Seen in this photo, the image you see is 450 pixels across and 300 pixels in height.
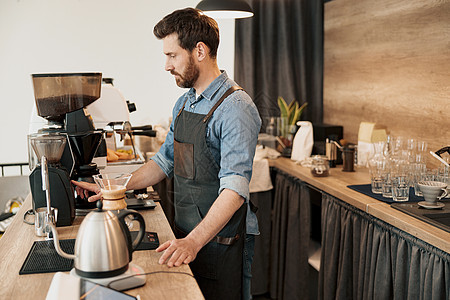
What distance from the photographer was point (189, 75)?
75.4 inches

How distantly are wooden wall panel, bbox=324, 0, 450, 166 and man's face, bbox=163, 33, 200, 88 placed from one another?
4.69 feet

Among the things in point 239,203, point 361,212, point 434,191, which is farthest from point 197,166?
point 434,191

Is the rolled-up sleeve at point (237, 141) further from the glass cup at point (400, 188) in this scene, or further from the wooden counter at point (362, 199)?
the glass cup at point (400, 188)

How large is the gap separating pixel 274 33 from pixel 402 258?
7.84 ft

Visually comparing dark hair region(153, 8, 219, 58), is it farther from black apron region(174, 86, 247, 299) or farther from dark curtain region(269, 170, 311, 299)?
dark curtain region(269, 170, 311, 299)

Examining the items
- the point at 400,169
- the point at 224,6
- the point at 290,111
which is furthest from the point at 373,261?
the point at 290,111

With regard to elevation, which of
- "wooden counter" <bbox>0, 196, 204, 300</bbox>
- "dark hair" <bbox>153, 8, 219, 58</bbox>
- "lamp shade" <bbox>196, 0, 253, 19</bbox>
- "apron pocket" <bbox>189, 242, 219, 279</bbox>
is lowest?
"apron pocket" <bbox>189, 242, 219, 279</bbox>

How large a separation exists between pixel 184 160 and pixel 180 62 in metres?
0.40

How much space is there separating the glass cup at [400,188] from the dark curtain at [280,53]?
1.74m

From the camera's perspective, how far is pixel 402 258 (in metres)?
1.98

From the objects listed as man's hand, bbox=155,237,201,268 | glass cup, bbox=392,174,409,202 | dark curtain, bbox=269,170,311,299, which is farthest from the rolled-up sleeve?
dark curtain, bbox=269,170,311,299

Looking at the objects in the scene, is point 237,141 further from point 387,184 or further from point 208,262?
point 387,184

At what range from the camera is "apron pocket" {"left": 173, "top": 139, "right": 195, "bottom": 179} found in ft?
6.43

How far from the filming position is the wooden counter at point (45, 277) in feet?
4.15
